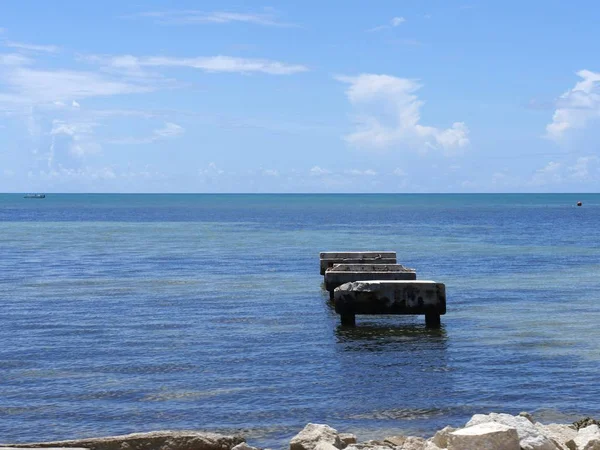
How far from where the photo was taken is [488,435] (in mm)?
10594

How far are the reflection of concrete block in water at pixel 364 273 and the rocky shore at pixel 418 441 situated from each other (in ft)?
55.9

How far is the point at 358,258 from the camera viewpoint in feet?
121

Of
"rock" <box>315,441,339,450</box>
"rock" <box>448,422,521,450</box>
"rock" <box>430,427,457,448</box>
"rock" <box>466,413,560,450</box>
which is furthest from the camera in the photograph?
"rock" <box>315,441,339,450</box>

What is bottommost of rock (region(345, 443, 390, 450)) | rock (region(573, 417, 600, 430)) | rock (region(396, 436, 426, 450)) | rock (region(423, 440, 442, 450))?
rock (region(573, 417, 600, 430))

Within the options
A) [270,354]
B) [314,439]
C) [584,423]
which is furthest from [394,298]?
[314,439]

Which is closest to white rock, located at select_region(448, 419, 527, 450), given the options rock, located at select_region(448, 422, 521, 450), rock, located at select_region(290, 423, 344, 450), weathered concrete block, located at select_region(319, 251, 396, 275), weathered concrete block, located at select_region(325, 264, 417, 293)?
rock, located at select_region(448, 422, 521, 450)

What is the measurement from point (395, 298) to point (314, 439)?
12622 mm

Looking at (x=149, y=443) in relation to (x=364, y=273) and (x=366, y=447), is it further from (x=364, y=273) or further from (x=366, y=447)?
(x=364, y=273)

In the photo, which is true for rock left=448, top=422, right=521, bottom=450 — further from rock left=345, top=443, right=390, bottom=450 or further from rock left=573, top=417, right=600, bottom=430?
rock left=573, top=417, right=600, bottom=430

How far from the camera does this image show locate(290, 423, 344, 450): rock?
39.5ft

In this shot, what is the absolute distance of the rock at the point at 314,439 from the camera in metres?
12.0

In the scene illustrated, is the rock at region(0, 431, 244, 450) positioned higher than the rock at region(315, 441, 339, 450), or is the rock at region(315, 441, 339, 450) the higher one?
the rock at region(0, 431, 244, 450)

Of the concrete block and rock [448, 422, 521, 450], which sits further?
the concrete block

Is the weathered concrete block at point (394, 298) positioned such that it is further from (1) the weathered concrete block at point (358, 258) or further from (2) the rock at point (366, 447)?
(2) the rock at point (366, 447)
